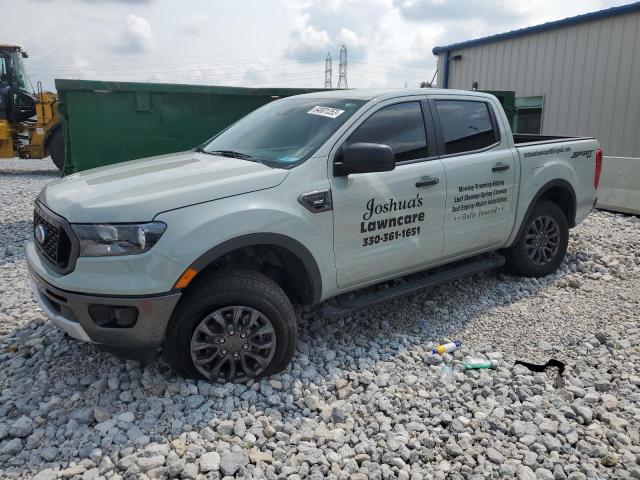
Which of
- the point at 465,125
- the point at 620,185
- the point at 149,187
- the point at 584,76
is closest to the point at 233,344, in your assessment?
the point at 149,187

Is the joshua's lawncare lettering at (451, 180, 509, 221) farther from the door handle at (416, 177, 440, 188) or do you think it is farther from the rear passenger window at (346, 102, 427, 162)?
the rear passenger window at (346, 102, 427, 162)

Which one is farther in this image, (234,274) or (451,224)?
(451,224)

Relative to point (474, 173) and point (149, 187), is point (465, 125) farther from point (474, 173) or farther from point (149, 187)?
point (149, 187)

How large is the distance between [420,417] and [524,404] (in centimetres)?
63

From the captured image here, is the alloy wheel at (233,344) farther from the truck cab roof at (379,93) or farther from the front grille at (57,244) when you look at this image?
the truck cab roof at (379,93)

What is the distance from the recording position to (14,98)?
1425 cm

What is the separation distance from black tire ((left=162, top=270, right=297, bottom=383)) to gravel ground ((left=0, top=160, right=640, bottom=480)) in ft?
0.41

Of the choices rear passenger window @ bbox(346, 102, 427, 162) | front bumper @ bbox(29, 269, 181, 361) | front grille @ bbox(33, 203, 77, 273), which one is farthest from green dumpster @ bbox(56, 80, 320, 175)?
front bumper @ bbox(29, 269, 181, 361)

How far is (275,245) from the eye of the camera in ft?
10.5

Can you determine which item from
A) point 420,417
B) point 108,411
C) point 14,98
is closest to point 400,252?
point 420,417

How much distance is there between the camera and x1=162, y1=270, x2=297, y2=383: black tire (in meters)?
3.02

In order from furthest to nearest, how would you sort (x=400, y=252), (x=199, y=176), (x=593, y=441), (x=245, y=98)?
(x=245, y=98)
(x=400, y=252)
(x=199, y=176)
(x=593, y=441)

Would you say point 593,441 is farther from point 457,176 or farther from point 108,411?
point 108,411

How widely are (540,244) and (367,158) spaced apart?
2.62 m
